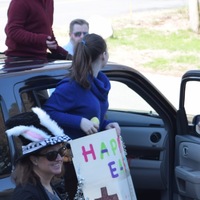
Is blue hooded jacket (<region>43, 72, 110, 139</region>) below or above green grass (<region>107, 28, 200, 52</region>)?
above

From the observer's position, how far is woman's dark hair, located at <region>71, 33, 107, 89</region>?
11.2ft

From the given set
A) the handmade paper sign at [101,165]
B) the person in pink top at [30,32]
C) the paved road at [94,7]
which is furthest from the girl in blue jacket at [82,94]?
→ the paved road at [94,7]

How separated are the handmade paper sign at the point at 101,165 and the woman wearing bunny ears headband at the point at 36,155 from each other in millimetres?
466

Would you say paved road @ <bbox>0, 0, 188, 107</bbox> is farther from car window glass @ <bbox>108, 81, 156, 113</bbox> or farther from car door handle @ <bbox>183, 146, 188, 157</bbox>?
car door handle @ <bbox>183, 146, 188, 157</bbox>

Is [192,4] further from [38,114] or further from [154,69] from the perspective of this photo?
[38,114]

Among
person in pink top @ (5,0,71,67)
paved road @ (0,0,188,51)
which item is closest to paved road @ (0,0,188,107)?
paved road @ (0,0,188,51)

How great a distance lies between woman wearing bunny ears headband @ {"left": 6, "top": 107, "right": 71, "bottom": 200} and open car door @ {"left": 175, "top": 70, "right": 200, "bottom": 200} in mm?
1373

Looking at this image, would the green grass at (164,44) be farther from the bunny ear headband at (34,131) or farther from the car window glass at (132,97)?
the bunny ear headband at (34,131)

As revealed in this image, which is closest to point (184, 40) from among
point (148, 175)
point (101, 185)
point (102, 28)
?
point (102, 28)

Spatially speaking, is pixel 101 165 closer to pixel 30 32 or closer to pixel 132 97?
pixel 132 97

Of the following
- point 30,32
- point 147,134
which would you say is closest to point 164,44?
point 30,32

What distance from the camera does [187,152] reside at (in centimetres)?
395

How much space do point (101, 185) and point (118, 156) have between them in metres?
0.18

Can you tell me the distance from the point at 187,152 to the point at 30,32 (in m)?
1.45
